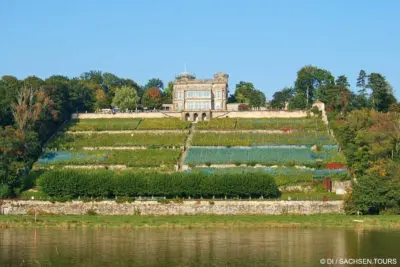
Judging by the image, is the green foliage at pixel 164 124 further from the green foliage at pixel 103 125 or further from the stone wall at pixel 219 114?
the stone wall at pixel 219 114

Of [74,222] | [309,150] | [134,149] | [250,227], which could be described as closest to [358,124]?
[309,150]

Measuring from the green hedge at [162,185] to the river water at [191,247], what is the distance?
641 inches

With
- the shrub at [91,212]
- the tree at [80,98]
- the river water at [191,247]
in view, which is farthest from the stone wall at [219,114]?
the river water at [191,247]

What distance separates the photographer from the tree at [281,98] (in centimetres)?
13798

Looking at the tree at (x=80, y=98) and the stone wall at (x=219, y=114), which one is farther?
the tree at (x=80, y=98)

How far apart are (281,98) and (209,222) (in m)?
76.8

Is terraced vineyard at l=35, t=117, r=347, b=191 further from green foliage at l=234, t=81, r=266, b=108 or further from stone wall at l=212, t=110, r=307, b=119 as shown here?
green foliage at l=234, t=81, r=266, b=108

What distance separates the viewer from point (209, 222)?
65375 millimetres

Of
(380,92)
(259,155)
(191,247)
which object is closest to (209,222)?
(191,247)

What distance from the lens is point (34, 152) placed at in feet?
311

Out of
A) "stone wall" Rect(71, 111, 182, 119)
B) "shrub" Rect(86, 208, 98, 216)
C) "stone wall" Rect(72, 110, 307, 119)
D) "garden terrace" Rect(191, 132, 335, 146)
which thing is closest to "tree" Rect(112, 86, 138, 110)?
"stone wall" Rect(71, 111, 182, 119)

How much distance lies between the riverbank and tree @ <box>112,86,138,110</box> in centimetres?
6103

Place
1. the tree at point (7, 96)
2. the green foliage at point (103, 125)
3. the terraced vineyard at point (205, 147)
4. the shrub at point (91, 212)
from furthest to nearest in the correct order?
the green foliage at point (103, 125)
the tree at point (7, 96)
the terraced vineyard at point (205, 147)
the shrub at point (91, 212)

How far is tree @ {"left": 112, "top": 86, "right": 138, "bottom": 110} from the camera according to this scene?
131000 mm
